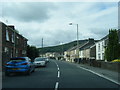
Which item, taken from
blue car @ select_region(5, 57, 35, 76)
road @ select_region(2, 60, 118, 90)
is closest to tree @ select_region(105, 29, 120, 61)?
road @ select_region(2, 60, 118, 90)

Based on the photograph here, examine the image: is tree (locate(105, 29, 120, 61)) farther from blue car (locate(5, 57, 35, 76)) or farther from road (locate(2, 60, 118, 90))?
blue car (locate(5, 57, 35, 76))

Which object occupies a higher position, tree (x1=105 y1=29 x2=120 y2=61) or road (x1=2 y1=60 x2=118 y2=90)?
tree (x1=105 y1=29 x2=120 y2=61)

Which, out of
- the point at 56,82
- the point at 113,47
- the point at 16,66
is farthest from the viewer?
the point at 113,47

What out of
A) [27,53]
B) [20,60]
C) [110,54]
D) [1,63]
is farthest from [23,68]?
[27,53]

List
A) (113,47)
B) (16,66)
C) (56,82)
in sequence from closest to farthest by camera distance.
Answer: (56,82)
(16,66)
(113,47)

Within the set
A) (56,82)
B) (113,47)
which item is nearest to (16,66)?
(56,82)

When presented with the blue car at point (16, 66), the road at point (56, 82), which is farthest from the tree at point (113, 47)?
the blue car at point (16, 66)

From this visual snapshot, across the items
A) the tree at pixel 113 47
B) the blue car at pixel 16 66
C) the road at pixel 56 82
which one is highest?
the tree at pixel 113 47

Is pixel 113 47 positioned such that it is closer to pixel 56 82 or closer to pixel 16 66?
pixel 16 66

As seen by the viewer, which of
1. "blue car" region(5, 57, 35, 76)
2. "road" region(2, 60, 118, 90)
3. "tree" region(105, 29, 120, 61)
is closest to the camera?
"road" region(2, 60, 118, 90)

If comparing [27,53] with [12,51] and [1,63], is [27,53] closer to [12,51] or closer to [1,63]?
[12,51]

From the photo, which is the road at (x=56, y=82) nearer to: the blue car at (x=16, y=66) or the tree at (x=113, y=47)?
the blue car at (x=16, y=66)

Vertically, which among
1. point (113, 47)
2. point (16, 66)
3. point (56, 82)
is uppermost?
point (113, 47)

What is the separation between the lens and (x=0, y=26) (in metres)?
24.6
